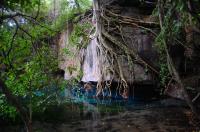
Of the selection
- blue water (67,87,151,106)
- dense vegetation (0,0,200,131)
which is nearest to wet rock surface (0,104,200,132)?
dense vegetation (0,0,200,131)

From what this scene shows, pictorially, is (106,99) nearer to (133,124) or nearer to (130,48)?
(130,48)

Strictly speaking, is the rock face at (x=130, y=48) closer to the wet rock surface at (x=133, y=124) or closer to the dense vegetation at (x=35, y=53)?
the dense vegetation at (x=35, y=53)

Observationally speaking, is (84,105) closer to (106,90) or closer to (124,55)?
(106,90)

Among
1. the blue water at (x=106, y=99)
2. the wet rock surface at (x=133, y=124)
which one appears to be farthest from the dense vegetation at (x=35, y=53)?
the blue water at (x=106, y=99)

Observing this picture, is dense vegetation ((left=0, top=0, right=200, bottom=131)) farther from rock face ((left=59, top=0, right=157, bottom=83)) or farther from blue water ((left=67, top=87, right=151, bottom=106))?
blue water ((left=67, top=87, right=151, bottom=106))

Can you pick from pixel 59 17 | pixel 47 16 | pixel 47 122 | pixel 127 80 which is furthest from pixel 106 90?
pixel 47 16

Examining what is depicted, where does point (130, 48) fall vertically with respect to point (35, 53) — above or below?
above

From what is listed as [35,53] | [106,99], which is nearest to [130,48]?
[106,99]

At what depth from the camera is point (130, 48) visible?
10336 mm

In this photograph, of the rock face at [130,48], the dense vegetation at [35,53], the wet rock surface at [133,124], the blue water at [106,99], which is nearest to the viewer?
the dense vegetation at [35,53]

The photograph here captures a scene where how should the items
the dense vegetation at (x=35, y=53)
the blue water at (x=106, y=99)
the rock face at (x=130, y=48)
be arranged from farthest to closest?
the blue water at (x=106, y=99) → the rock face at (x=130, y=48) → the dense vegetation at (x=35, y=53)

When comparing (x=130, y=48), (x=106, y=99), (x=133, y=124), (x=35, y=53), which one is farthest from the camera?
(x=106, y=99)

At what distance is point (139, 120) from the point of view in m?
7.89

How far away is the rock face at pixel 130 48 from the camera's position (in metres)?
10.1
